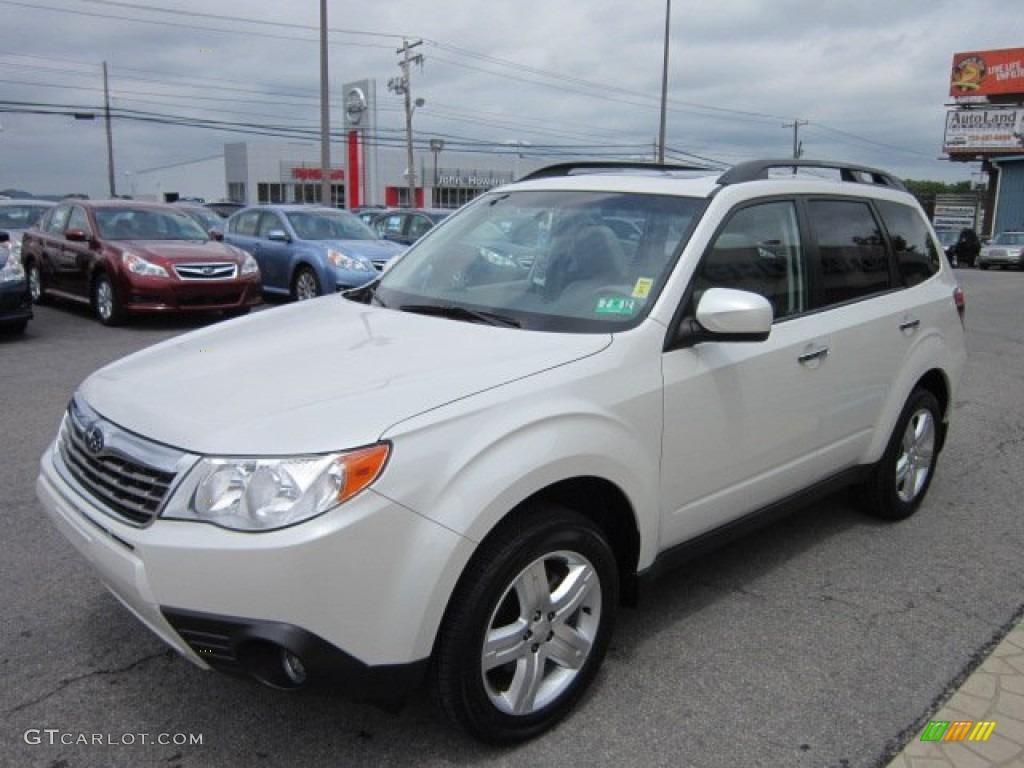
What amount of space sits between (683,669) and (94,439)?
2137 mm

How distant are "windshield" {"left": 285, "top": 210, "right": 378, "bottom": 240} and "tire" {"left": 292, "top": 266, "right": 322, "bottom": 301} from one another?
62 cm

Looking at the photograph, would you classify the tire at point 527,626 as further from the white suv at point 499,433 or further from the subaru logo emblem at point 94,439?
the subaru logo emblem at point 94,439

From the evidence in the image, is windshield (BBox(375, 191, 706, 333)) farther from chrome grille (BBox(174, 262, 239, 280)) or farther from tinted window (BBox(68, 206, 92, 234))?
tinted window (BBox(68, 206, 92, 234))

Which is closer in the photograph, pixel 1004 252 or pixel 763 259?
pixel 763 259

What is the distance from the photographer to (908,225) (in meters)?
4.73

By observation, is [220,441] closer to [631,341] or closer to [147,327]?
[631,341]

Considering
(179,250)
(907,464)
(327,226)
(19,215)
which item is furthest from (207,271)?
(907,464)

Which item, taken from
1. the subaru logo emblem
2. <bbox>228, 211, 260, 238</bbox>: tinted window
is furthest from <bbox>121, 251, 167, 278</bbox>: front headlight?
the subaru logo emblem

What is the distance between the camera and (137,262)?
1079cm

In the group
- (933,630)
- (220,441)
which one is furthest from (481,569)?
(933,630)

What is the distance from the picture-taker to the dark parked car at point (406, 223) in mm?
17219

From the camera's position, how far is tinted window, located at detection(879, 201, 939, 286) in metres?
4.53

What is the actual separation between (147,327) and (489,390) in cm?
994

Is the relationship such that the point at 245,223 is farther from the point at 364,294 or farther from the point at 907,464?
the point at 907,464
